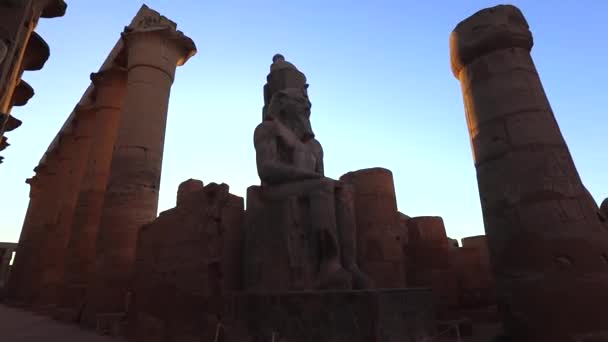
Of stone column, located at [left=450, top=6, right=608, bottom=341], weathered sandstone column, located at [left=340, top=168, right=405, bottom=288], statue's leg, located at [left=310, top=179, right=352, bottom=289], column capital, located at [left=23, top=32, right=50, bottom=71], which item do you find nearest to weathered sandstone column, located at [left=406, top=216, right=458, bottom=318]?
weathered sandstone column, located at [left=340, top=168, right=405, bottom=288]

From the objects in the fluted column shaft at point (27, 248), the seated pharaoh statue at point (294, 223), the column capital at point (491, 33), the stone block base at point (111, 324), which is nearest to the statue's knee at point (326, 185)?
the seated pharaoh statue at point (294, 223)

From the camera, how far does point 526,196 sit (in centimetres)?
474

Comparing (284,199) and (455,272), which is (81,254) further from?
(455,272)

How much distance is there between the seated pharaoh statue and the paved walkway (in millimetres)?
3362

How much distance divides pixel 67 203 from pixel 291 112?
10.7m

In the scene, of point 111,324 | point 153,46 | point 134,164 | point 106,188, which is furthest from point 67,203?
point 111,324

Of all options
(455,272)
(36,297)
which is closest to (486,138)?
(455,272)

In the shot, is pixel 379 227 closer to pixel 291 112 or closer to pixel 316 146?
pixel 316 146

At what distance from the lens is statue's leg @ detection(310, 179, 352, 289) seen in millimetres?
2832

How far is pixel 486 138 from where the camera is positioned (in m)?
5.36

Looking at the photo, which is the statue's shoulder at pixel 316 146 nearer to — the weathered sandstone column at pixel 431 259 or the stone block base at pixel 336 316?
the stone block base at pixel 336 316

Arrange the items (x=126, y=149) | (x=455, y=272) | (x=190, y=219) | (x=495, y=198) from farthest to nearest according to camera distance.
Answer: (x=455, y=272)
(x=126, y=149)
(x=495, y=198)
(x=190, y=219)

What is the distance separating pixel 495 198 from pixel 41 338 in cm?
712

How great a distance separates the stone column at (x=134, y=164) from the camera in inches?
257
